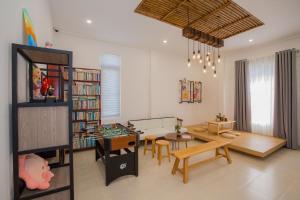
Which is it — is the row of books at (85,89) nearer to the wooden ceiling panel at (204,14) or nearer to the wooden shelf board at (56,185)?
the wooden ceiling panel at (204,14)

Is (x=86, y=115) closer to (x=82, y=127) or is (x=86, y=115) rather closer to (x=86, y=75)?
(x=82, y=127)

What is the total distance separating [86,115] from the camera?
3.90m

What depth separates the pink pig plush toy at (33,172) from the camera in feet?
3.85

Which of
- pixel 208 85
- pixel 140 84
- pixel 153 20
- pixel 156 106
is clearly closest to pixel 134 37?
pixel 153 20

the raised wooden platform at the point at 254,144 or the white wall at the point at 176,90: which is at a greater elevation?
the white wall at the point at 176,90

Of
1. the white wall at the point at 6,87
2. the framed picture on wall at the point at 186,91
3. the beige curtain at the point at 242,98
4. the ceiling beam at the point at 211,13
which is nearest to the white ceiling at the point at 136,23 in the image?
the ceiling beam at the point at 211,13

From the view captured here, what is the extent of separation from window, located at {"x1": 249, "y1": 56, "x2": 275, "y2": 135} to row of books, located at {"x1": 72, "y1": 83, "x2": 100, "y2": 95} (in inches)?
205

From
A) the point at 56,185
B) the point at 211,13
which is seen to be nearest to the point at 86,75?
the point at 56,185

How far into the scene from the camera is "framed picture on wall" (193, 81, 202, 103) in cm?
630

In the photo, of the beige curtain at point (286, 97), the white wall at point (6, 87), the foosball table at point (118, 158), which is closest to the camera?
the white wall at point (6, 87)

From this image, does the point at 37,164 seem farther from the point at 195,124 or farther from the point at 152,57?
the point at 195,124

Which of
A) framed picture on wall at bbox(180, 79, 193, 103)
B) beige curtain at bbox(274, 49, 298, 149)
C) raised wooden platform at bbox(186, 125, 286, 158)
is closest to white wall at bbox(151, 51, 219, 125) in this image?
framed picture on wall at bbox(180, 79, 193, 103)

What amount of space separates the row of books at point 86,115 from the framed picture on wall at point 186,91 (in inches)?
133

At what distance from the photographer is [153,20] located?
3.22 metres
